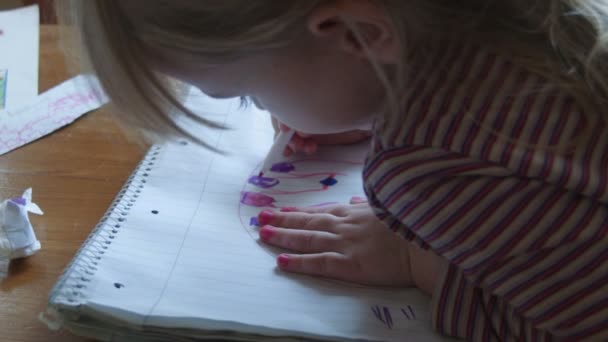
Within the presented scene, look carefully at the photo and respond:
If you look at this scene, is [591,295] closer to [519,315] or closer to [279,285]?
[519,315]

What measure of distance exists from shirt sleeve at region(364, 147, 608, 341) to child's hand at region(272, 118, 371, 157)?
19 cm

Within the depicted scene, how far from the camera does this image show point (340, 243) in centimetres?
55

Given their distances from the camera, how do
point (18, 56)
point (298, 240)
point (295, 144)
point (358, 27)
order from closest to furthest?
point (358, 27), point (298, 240), point (295, 144), point (18, 56)

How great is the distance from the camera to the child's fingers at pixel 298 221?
56 cm

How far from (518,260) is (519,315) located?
44 millimetres

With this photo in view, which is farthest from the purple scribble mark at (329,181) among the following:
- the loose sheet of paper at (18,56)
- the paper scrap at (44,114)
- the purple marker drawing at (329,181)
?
the loose sheet of paper at (18,56)

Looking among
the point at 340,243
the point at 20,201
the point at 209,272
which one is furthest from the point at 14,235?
A: the point at 340,243

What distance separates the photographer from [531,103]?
0.44 meters

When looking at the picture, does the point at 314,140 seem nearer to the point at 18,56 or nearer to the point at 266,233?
the point at 266,233

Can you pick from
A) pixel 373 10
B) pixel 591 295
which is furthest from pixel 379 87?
pixel 591 295

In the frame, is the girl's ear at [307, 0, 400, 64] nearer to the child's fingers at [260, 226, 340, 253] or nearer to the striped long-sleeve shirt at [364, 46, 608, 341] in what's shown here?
the striped long-sleeve shirt at [364, 46, 608, 341]

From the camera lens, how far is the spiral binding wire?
454 mm

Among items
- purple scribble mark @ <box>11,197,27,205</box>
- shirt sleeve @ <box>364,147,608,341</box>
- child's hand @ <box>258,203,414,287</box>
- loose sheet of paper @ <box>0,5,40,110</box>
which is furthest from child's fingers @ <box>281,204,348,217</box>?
loose sheet of paper @ <box>0,5,40,110</box>

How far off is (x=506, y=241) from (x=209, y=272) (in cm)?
22
